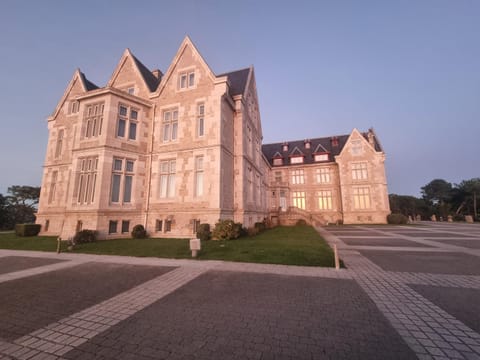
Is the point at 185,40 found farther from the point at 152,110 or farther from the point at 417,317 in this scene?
the point at 417,317

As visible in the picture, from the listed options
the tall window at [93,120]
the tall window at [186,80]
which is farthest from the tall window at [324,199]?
the tall window at [93,120]

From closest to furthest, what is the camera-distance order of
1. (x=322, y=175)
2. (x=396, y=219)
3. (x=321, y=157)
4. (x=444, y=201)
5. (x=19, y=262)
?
1. (x=19, y=262)
2. (x=396, y=219)
3. (x=322, y=175)
4. (x=321, y=157)
5. (x=444, y=201)

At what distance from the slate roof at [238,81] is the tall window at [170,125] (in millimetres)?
6825

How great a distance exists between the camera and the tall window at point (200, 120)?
17734 mm

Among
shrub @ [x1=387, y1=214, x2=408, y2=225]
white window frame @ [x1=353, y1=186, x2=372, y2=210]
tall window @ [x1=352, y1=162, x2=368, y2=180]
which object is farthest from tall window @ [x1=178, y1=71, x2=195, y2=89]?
shrub @ [x1=387, y1=214, x2=408, y2=225]

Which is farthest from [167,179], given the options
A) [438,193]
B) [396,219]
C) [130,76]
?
[438,193]

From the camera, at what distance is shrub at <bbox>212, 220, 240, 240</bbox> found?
14586 mm

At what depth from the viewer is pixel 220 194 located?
16.0 meters

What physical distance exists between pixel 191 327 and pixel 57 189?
2444 cm

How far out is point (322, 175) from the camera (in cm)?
3844

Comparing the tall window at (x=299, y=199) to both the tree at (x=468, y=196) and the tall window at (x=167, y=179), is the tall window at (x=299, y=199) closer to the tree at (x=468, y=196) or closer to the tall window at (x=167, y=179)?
the tall window at (x=167, y=179)

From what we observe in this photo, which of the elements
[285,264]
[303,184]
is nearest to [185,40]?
[285,264]

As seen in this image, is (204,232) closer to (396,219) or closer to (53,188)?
(53,188)

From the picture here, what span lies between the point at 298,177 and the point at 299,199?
4413 millimetres
